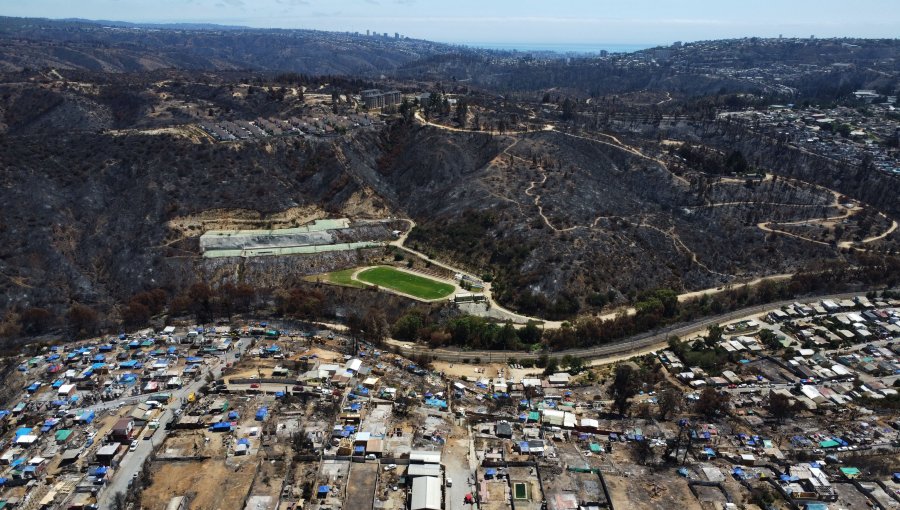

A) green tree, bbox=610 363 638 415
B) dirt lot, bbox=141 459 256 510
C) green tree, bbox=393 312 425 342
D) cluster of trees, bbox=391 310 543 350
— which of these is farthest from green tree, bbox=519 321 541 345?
dirt lot, bbox=141 459 256 510

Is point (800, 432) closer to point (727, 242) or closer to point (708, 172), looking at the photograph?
point (727, 242)

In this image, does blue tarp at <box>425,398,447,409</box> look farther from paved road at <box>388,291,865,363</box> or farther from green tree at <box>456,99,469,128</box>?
green tree at <box>456,99,469,128</box>

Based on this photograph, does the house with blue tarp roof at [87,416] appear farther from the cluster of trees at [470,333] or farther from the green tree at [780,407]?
the green tree at [780,407]

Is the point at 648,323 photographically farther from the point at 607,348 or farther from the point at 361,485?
the point at 361,485

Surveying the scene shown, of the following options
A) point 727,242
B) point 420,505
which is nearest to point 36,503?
point 420,505

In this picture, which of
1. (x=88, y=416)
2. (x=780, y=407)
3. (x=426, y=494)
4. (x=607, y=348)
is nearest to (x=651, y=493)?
(x=426, y=494)

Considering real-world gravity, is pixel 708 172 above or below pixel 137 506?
above

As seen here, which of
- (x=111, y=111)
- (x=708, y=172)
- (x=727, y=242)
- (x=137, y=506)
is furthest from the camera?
(x=111, y=111)

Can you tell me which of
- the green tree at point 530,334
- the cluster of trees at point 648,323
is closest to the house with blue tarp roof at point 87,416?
the cluster of trees at point 648,323
